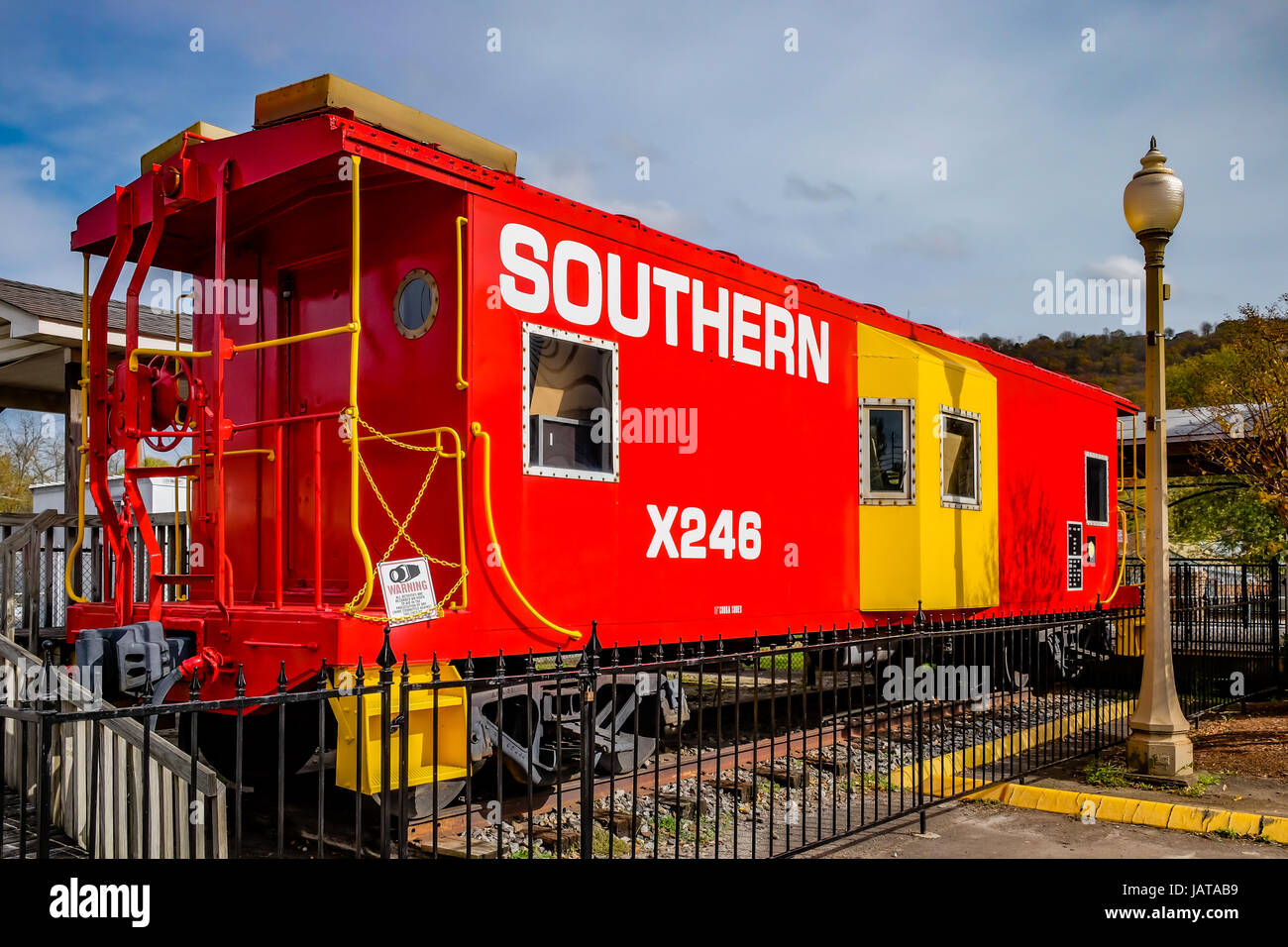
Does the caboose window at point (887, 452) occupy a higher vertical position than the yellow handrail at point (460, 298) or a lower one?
lower

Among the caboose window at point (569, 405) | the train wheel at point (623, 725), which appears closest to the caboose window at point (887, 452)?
the train wheel at point (623, 725)

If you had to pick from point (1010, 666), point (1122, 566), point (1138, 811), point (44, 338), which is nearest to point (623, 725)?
point (1138, 811)

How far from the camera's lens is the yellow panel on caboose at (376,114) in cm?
575

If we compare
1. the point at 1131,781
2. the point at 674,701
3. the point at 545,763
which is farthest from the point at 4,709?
the point at 1131,781

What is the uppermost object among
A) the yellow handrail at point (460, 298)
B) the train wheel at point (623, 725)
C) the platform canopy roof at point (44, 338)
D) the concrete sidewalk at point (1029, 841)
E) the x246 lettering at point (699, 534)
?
the platform canopy roof at point (44, 338)

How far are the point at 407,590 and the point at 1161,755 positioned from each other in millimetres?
5225

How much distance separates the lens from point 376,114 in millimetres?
5844

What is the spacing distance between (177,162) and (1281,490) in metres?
9.64

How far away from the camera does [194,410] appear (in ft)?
20.3

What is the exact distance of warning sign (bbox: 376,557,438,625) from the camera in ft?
17.1

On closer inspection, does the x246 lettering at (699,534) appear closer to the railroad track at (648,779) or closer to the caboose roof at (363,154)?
the railroad track at (648,779)

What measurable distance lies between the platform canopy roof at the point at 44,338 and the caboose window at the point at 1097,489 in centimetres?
1043

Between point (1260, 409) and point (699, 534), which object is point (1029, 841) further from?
point (1260, 409)
